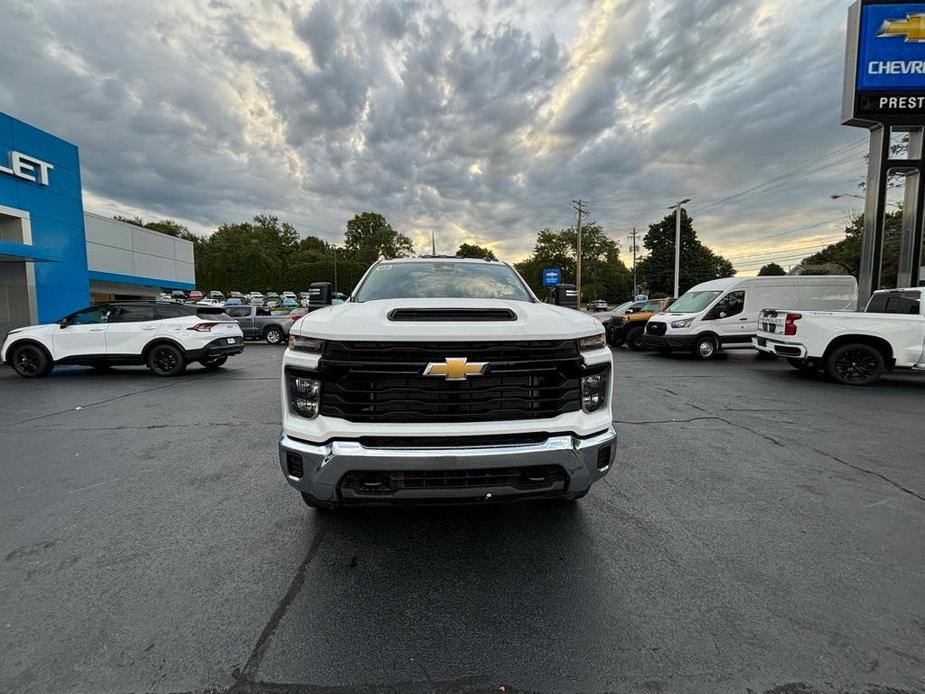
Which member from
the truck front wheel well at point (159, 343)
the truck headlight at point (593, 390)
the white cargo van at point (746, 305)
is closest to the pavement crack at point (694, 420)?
the truck headlight at point (593, 390)

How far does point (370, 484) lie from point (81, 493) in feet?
9.55

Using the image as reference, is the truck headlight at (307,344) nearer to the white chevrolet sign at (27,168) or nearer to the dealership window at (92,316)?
the dealership window at (92,316)

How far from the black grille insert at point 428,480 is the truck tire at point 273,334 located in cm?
1786

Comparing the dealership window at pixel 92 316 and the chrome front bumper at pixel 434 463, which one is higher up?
the dealership window at pixel 92 316

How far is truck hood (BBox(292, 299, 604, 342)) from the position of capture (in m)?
2.33

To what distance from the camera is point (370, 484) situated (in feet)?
7.41

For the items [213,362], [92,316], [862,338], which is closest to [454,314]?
[862,338]

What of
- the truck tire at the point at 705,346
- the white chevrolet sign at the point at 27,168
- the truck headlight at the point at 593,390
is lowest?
the truck tire at the point at 705,346

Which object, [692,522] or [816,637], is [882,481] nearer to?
[692,522]

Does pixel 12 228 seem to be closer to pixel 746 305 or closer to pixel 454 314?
pixel 454 314

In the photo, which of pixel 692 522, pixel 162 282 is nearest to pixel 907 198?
pixel 692 522

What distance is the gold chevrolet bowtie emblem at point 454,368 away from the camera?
2.34m

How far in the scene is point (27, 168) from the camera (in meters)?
14.4

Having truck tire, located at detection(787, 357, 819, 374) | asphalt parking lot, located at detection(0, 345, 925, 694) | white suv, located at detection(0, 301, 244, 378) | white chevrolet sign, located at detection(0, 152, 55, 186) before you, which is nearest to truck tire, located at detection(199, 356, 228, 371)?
white suv, located at detection(0, 301, 244, 378)
